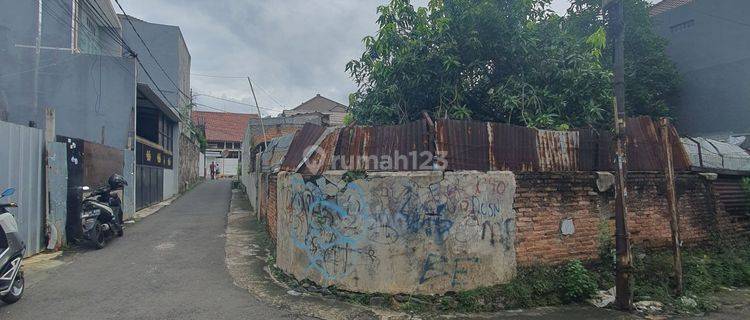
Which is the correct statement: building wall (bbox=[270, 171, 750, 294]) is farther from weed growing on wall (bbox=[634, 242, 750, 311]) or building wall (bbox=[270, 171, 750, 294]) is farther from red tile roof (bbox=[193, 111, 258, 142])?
red tile roof (bbox=[193, 111, 258, 142])

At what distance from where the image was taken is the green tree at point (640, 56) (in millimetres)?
13242

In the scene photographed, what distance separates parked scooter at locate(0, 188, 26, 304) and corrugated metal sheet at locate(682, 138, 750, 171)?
9.71 meters

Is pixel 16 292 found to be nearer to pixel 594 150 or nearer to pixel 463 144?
pixel 463 144

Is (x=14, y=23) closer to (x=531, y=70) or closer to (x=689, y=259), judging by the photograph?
(x=531, y=70)

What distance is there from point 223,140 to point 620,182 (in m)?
39.5

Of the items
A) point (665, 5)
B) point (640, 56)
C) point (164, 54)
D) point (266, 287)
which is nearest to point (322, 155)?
point (266, 287)

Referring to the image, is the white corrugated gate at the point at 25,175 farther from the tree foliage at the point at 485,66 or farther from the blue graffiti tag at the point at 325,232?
the tree foliage at the point at 485,66

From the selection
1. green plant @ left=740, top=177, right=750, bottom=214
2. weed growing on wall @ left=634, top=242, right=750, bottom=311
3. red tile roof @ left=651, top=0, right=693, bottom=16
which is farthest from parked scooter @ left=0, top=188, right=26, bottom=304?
red tile roof @ left=651, top=0, right=693, bottom=16

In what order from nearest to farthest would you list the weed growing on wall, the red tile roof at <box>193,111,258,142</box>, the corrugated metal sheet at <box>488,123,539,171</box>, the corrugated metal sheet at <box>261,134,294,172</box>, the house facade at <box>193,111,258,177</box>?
the corrugated metal sheet at <box>488,123,539,171</box>
the weed growing on wall
the corrugated metal sheet at <box>261,134,294,172</box>
the house facade at <box>193,111,258,177</box>
the red tile roof at <box>193,111,258,142</box>

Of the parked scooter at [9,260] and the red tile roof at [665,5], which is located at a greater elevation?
the red tile roof at [665,5]

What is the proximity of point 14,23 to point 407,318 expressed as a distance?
13577 millimetres

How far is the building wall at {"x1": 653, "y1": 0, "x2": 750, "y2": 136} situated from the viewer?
1328 cm

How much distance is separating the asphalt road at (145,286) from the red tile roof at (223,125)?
3265 centimetres

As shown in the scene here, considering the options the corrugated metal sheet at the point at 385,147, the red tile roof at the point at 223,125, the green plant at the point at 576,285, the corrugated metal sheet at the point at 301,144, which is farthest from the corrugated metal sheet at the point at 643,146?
the red tile roof at the point at 223,125
